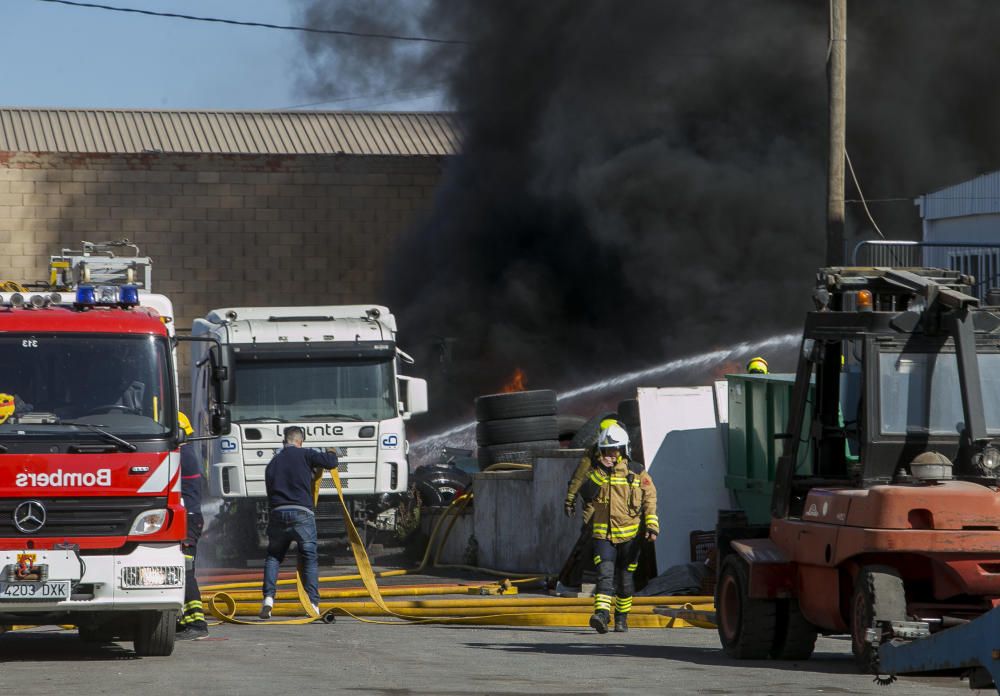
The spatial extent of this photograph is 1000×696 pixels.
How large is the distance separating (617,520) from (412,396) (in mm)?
8475

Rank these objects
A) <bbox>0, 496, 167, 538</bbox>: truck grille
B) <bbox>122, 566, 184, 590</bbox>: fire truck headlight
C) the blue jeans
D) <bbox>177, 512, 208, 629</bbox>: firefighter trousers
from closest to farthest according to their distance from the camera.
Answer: <bbox>0, 496, 167, 538</bbox>: truck grille → <bbox>122, 566, 184, 590</bbox>: fire truck headlight → <bbox>177, 512, 208, 629</bbox>: firefighter trousers → the blue jeans

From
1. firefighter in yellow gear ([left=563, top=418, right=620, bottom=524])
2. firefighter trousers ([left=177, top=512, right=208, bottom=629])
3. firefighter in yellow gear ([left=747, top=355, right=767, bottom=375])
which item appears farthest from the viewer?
A: firefighter in yellow gear ([left=747, top=355, right=767, bottom=375])

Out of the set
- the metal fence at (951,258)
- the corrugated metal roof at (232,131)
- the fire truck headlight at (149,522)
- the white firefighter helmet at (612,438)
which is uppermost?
the corrugated metal roof at (232,131)

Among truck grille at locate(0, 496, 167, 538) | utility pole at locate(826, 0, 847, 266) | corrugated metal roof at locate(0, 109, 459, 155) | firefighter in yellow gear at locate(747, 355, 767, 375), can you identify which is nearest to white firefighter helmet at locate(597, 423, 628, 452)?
truck grille at locate(0, 496, 167, 538)

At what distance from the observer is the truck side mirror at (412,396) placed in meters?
20.9

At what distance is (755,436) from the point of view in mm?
16297

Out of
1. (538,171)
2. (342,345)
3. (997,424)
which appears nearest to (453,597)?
(342,345)

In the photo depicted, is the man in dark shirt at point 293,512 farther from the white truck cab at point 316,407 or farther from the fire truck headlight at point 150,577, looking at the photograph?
the white truck cab at point 316,407

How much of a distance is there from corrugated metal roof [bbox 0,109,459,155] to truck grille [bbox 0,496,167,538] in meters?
30.8

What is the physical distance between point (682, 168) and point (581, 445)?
12.2 m

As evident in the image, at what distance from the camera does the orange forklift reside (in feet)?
29.9

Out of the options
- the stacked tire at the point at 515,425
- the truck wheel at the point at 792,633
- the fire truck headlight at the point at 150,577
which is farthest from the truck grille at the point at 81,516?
the stacked tire at the point at 515,425

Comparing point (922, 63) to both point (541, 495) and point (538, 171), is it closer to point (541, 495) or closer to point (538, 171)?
point (538, 171)

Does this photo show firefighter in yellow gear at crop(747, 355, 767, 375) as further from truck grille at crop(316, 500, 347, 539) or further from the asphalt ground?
truck grille at crop(316, 500, 347, 539)
